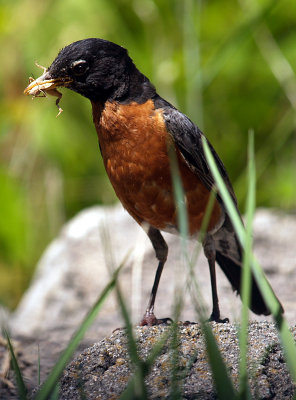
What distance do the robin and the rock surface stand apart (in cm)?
118

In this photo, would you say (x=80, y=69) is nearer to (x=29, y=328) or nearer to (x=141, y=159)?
(x=141, y=159)

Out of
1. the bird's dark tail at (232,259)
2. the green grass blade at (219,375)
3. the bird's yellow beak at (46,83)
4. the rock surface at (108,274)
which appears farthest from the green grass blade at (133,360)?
the rock surface at (108,274)

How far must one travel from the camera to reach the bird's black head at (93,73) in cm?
391

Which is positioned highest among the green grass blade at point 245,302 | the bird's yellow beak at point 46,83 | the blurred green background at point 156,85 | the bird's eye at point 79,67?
the blurred green background at point 156,85

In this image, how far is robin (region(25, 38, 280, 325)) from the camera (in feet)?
13.0

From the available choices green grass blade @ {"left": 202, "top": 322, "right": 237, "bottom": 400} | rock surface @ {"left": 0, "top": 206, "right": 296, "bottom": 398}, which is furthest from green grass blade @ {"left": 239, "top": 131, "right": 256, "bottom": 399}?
rock surface @ {"left": 0, "top": 206, "right": 296, "bottom": 398}

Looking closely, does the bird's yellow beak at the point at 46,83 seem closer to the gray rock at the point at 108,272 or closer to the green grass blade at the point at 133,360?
the gray rock at the point at 108,272

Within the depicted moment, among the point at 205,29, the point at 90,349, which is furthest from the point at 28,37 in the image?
the point at 90,349

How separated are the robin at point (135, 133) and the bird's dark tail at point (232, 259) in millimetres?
451

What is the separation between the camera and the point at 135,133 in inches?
159

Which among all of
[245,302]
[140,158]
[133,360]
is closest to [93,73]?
[140,158]

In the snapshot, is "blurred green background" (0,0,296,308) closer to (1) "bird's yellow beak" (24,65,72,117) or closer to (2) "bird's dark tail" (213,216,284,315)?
(2) "bird's dark tail" (213,216,284,315)

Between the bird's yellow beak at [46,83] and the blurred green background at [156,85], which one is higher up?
the blurred green background at [156,85]

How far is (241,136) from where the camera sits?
7.41m
